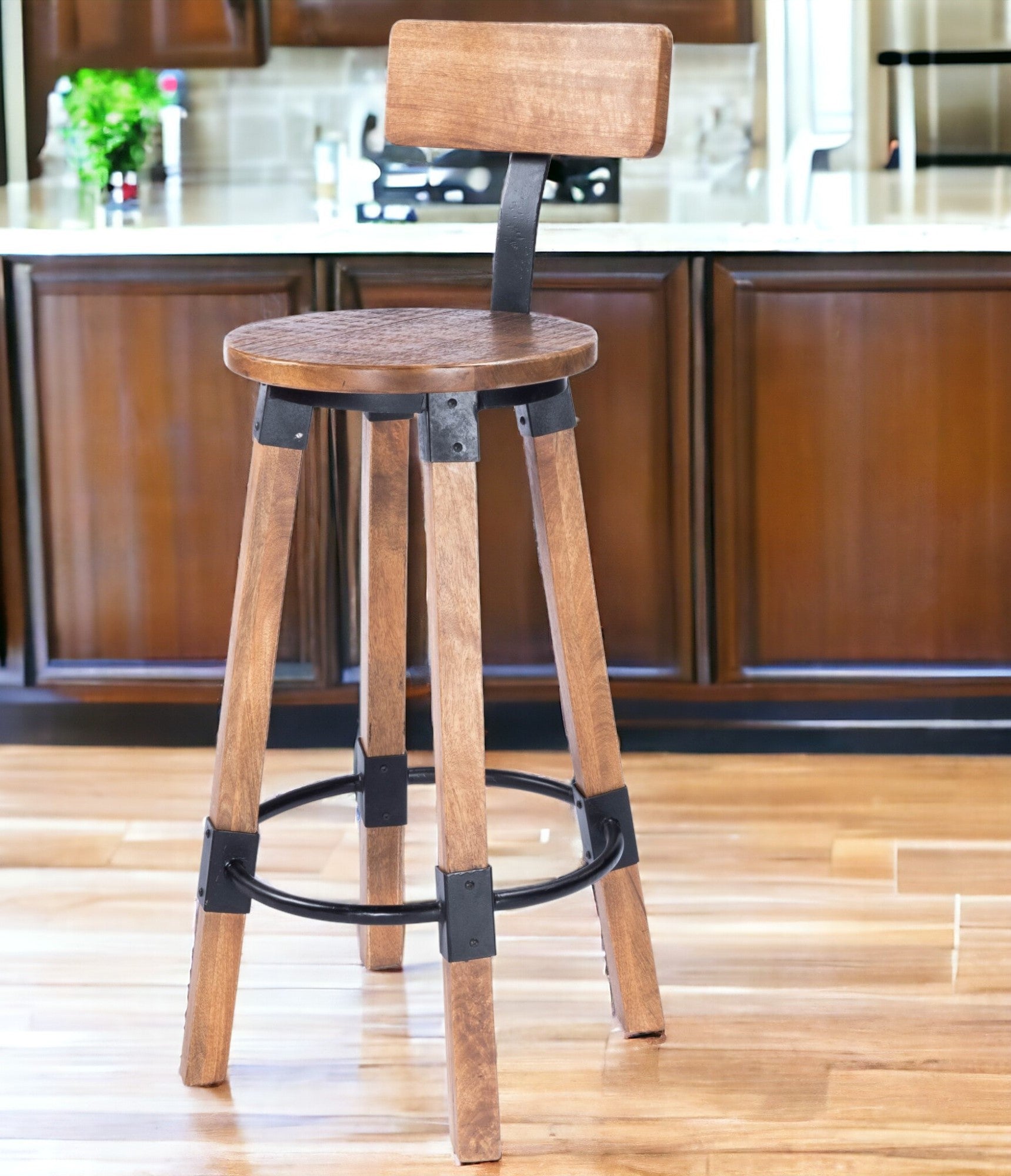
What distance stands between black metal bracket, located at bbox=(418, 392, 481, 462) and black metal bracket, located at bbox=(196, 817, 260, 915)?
463 millimetres

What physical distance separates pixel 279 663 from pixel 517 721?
1.37 feet

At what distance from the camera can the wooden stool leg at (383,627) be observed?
5.91ft

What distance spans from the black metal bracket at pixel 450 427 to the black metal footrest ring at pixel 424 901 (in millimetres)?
441

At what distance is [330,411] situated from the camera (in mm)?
2596

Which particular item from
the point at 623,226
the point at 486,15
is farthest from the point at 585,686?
the point at 486,15

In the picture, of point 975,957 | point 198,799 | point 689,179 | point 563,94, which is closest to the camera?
point 563,94

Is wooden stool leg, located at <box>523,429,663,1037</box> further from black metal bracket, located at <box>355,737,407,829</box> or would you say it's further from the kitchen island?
the kitchen island

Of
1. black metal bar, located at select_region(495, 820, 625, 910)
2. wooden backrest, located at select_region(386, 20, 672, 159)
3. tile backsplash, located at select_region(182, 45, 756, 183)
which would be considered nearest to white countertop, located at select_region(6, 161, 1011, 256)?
Answer: tile backsplash, located at select_region(182, 45, 756, 183)

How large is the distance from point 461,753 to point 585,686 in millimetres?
226

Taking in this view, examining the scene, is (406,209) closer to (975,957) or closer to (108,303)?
(108,303)

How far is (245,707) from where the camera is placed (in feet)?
5.34

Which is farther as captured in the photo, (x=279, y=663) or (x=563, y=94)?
(x=279, y=663)

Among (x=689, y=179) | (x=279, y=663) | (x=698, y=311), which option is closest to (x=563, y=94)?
(x=698, y=311)

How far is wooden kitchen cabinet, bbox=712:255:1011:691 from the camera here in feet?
8.14
